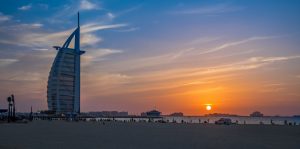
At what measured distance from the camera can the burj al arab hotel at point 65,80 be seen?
13725 cm

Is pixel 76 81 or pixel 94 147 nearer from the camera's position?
pixel 94 147

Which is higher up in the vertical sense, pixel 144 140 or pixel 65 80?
pixel 65 80

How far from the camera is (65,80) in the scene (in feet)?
456

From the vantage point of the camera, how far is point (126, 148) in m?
20.3

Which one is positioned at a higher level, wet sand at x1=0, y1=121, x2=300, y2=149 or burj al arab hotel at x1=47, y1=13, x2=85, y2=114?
burj al arab hotel at x1=47, y1=13, x2=85, y2=114

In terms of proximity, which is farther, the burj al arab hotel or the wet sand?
the burj al arab hotel

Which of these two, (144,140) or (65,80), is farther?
(65,80)

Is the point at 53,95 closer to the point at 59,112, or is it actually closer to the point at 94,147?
the point at 59,112

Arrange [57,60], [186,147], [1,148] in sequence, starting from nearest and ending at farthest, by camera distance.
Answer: [1,148] < [186,147] < [57,60]

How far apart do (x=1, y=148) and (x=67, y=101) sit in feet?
408

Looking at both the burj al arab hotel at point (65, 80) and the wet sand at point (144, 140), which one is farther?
the burj al arab hotel at point (65, 80)

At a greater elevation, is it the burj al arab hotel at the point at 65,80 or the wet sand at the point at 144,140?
the burj al arab hotel at the point at 65,80

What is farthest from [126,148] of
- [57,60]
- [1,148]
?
[57,60]

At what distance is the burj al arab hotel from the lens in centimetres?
13725
